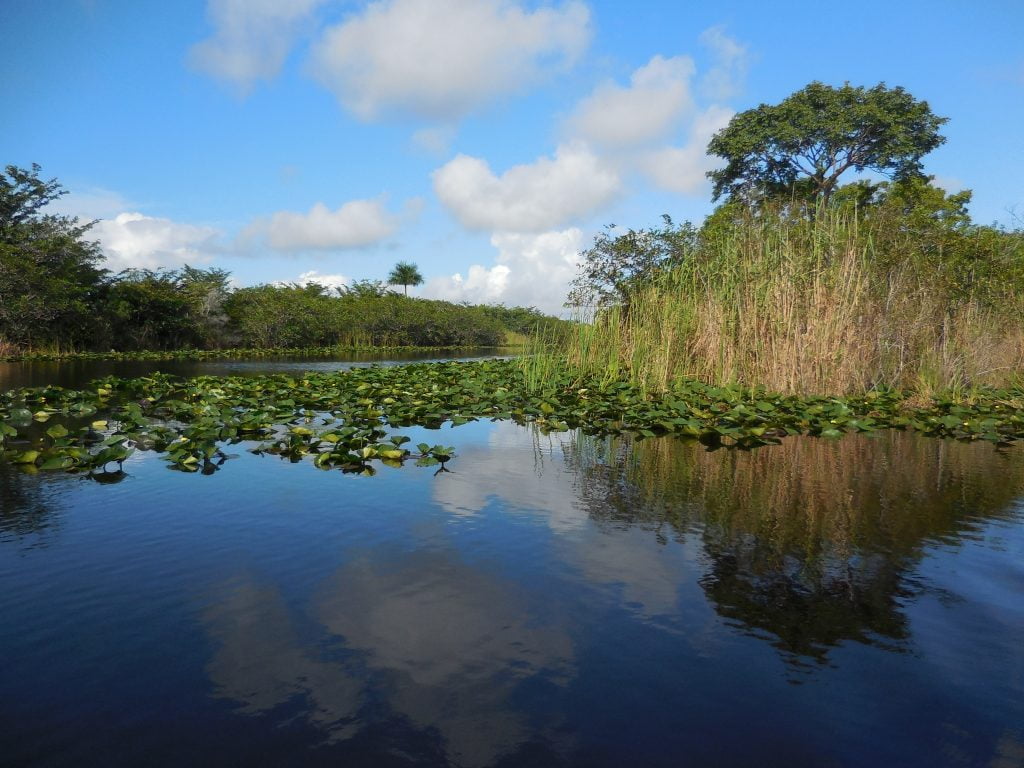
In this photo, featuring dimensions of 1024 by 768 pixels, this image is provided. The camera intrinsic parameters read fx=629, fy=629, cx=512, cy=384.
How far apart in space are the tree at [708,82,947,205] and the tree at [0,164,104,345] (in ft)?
82.0

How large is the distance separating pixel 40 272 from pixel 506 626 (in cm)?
2202

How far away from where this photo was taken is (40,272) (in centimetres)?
1880

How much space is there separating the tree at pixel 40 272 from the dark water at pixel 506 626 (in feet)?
59.6

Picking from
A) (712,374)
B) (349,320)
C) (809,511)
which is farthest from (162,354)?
(809,511)

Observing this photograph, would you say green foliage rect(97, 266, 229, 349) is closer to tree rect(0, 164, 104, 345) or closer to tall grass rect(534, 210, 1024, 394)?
tree rect(0, 164, 104, 345)

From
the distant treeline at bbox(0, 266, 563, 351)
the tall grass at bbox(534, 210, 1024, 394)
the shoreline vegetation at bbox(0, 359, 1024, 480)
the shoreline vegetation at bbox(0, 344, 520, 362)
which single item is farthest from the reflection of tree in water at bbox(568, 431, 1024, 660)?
the shoreline vegetation at bbox(0, 344, 520, 362)

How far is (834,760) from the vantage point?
167 cm

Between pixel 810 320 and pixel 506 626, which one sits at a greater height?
pixel 810 320

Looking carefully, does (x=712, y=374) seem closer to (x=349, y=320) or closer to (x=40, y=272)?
(x=40, y=272)

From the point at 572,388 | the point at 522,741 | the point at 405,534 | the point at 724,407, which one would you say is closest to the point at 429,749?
the point at 522,741

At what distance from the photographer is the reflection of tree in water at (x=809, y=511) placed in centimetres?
256

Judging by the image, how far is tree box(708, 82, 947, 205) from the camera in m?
23.8

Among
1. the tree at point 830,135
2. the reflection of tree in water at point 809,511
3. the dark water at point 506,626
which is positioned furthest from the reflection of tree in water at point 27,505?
the tree at point 830,135

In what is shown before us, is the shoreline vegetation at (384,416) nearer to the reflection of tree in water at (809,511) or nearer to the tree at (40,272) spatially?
the reflection of tree in water at (809,511)
